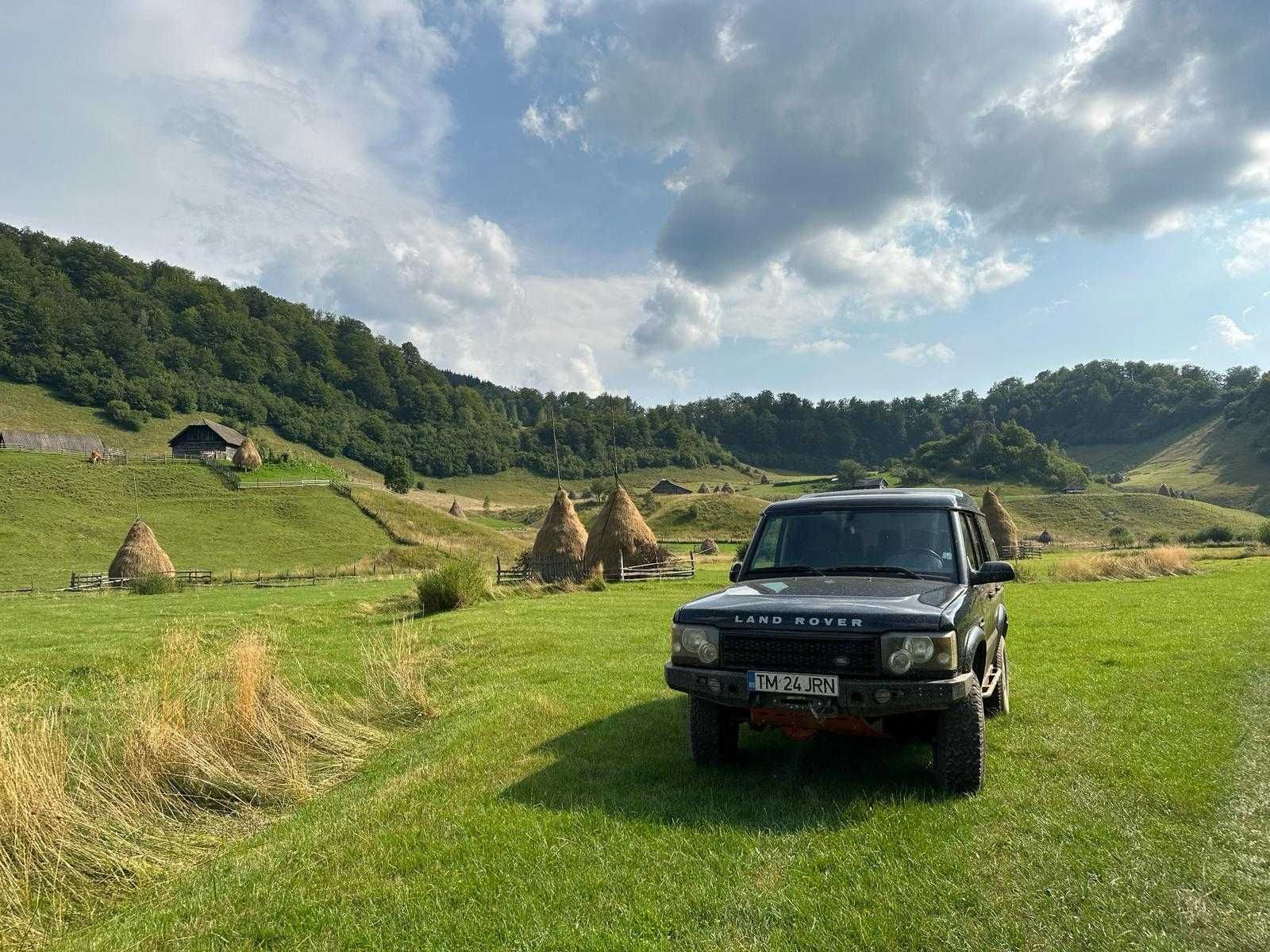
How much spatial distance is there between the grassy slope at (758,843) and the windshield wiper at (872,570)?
4.99ft

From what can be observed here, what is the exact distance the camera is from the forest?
380 feet

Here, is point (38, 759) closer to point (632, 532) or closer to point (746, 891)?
point (746, 891)

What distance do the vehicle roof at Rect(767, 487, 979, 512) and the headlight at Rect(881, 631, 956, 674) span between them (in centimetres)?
188

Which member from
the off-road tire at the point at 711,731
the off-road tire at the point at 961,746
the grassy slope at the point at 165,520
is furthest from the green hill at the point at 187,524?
the off-road tire at the point at 961,746

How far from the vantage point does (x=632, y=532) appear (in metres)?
30.5

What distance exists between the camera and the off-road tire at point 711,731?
559 centimetres

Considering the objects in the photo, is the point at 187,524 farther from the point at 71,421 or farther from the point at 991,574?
the point at 991,574

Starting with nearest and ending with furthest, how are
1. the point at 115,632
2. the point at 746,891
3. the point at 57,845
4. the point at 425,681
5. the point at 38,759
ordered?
the point at 746,891 < the point at 57,845 < the point at 38,759 < the point at 425,681 < the point at 115,632

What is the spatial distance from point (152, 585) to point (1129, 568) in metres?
39.9

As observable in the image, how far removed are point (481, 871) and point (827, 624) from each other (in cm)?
265

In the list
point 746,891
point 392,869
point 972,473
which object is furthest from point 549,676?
point 972,473

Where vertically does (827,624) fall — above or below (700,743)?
above

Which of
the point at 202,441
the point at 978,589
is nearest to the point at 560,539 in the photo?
the point at 978,589

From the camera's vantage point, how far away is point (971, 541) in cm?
654
